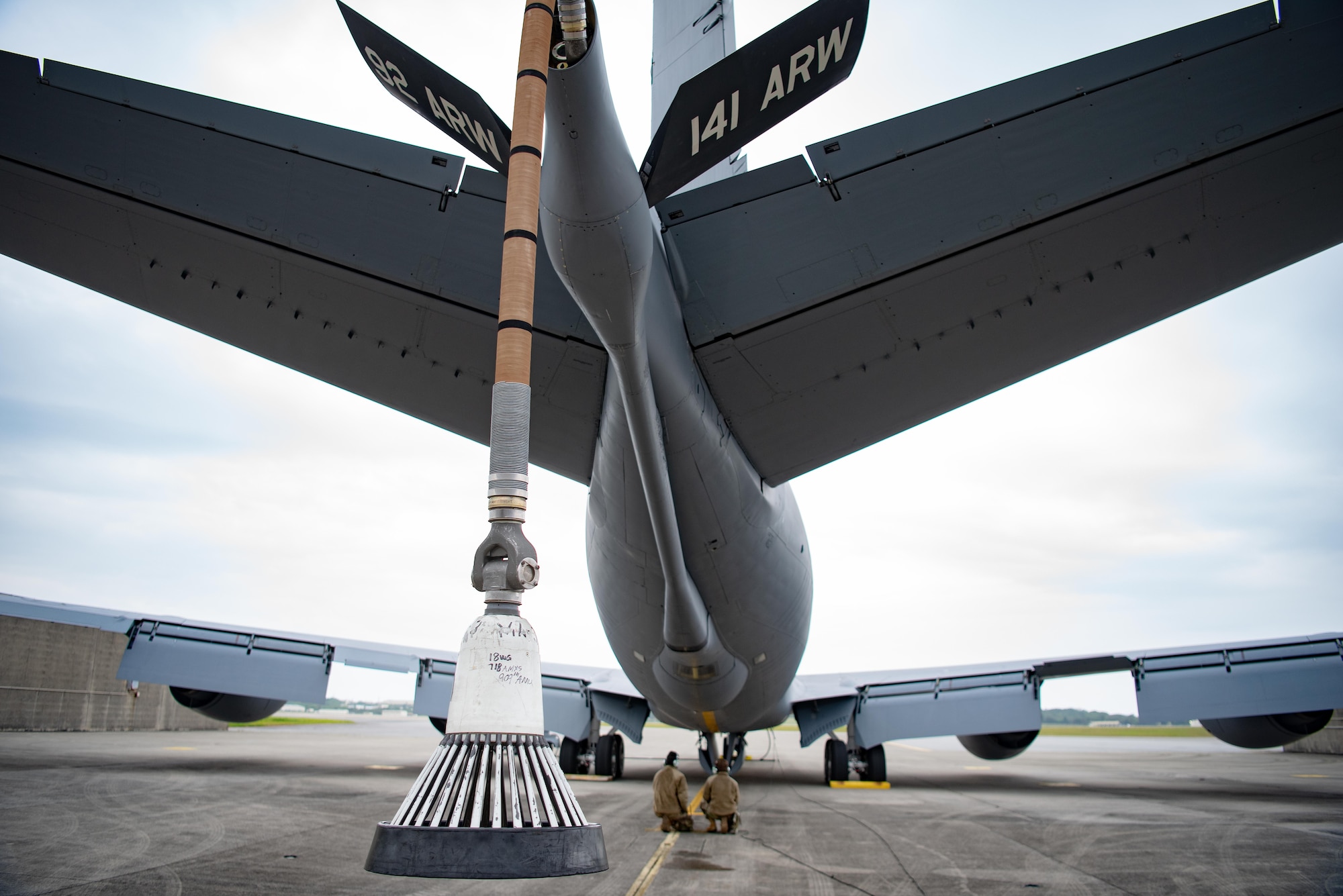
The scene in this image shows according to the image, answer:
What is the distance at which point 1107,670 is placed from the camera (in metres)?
12.3

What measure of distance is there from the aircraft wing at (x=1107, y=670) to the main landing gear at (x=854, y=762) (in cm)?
39

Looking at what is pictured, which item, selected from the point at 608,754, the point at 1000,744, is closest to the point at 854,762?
the point at 1000,744

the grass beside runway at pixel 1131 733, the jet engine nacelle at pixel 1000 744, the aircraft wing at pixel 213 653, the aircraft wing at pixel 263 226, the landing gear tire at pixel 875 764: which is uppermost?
the aircraft wing at pixel 263 226

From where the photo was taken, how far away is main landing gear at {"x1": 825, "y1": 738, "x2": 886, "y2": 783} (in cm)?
1397

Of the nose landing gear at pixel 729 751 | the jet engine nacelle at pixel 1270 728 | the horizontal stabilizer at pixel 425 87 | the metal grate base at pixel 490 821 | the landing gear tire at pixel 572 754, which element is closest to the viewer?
the metal grate base at pixel 490 821

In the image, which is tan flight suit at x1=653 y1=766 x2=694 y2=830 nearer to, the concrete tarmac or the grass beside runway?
the concrete tarmac

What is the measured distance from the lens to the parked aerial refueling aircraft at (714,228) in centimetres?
313

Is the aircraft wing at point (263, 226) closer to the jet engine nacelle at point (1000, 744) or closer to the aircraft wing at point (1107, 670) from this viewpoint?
the aircraft wing at point (1107, 670)

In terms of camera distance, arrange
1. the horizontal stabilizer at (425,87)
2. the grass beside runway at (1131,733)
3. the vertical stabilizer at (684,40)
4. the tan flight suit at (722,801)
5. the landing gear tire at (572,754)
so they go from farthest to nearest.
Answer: the grass beside runway at (1131,733) → the landing gear tire at (572,754) → the tan flight suit at (722,801) → the vertical stabilizer at (684,40) → the horizontal stabilizer at (425,87)

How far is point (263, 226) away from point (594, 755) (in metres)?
12.4

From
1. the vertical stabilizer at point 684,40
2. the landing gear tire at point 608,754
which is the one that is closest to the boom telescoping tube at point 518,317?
the vertical stabilizer at point 684,40

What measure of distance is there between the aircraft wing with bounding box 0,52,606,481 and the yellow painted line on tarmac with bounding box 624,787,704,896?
3.29m

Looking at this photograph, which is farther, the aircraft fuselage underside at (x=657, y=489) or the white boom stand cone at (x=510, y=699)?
the aircraft fuselage underside at (x=657, y=489)

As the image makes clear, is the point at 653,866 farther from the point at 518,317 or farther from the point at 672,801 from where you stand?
the point at 518,317
